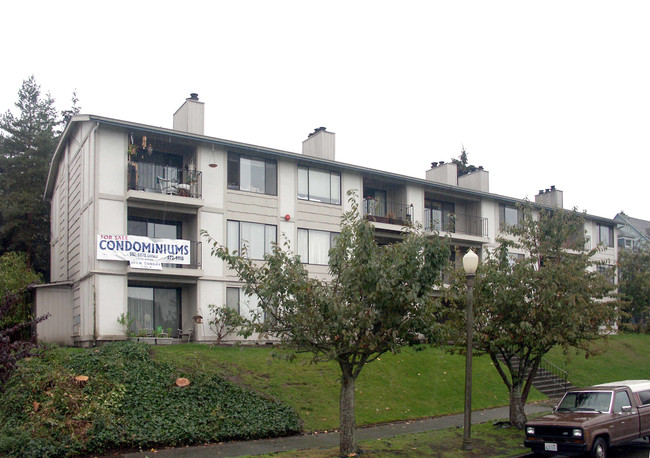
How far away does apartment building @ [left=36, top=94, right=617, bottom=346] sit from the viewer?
23422mm

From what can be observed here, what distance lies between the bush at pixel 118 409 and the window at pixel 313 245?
1077 centimetres

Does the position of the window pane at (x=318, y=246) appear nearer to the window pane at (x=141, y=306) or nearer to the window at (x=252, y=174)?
the window at (x=252, y=174)

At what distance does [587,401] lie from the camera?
49.7 feet

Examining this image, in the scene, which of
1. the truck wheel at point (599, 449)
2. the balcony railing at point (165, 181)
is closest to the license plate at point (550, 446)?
the truck wheel at point (599, 449)

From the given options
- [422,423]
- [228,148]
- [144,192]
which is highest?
[228,148]

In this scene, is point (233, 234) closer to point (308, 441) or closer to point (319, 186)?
point (319, 186)

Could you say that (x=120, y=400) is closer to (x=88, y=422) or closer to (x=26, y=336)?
(x=88, y=422)

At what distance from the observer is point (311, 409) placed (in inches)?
705

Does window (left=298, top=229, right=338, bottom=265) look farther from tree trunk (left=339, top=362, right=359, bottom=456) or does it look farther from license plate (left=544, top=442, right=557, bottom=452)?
license plate (left=544, top=442, right=557, bottom=452)

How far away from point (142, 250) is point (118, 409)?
9.59 metres

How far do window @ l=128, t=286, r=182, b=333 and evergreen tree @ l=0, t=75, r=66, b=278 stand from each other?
1415 centimetres

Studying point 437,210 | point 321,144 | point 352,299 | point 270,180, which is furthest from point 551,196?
point 352,299

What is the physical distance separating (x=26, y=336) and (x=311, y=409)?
38.2 ft

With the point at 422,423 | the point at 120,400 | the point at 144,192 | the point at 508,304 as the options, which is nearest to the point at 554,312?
the point at 508,304
